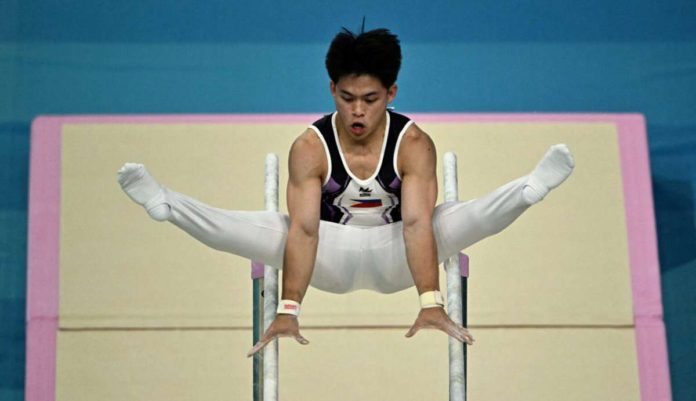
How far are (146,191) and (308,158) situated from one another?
509 mm

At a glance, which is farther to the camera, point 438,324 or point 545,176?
point 438,324

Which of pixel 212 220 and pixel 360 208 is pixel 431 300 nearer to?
pixel 360 208

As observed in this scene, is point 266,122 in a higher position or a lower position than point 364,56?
higher

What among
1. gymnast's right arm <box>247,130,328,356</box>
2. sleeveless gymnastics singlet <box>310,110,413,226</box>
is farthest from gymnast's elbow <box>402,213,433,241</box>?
gymnast's right arm <box>247,130,328,356</box>

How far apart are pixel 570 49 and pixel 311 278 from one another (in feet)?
9.71

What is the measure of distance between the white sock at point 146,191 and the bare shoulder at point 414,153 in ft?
2.36

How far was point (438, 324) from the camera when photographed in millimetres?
2805

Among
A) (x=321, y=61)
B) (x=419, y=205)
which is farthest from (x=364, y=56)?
(x=321, y=61)

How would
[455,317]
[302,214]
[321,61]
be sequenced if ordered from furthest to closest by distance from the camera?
[321,61]
[455,317]
[302,214]

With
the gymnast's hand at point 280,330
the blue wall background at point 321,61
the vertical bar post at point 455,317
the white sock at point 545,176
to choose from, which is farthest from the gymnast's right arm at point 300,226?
the blue wall background at point 321,61

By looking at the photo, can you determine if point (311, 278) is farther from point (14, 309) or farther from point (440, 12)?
point (440, 12)

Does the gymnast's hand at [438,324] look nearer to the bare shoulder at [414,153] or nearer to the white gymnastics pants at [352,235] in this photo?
the white gymnastics pants at [352,235]

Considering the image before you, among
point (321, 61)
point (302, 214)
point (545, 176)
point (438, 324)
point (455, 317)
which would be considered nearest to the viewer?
point (545, 176)

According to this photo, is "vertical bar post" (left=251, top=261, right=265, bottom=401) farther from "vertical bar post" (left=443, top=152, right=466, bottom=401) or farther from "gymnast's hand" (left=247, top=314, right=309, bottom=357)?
"vertical bar post" (left=443, top=152, right=466, bottom=401)
